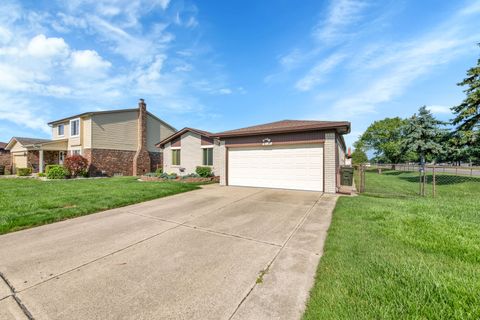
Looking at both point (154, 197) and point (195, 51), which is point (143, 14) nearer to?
point (195, 51)

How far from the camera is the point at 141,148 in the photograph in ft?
62.0

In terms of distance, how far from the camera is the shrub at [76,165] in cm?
1562

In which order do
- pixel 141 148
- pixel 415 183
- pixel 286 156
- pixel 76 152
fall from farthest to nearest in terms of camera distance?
pixel 141 148
pixel 76 152
pixel 415 183
pixel 286 156

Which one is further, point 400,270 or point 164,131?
point 164,131

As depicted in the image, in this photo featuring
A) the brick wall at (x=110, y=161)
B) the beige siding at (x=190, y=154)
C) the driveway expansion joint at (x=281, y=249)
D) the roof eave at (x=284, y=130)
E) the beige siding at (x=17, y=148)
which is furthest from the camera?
the beige siding at (x=17, y=148)

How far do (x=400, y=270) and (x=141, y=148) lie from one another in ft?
66.2

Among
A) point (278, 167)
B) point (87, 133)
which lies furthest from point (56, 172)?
point (278, 167)

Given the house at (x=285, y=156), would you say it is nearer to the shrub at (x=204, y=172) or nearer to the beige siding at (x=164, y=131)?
the shrub at (x=204, y=172)

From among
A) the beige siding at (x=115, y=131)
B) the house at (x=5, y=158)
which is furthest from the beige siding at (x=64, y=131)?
the house at (x=5, y=158)

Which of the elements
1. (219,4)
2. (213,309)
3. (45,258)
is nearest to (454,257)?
(213,309)

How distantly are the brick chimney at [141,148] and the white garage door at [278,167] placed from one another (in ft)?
37.6

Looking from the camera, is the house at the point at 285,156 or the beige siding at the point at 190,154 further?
the beige siding at the point at 190,154

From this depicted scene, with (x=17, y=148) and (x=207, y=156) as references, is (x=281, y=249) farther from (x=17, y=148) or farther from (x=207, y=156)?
(x=17, y=148)

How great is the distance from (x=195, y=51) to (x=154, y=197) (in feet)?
25.8
